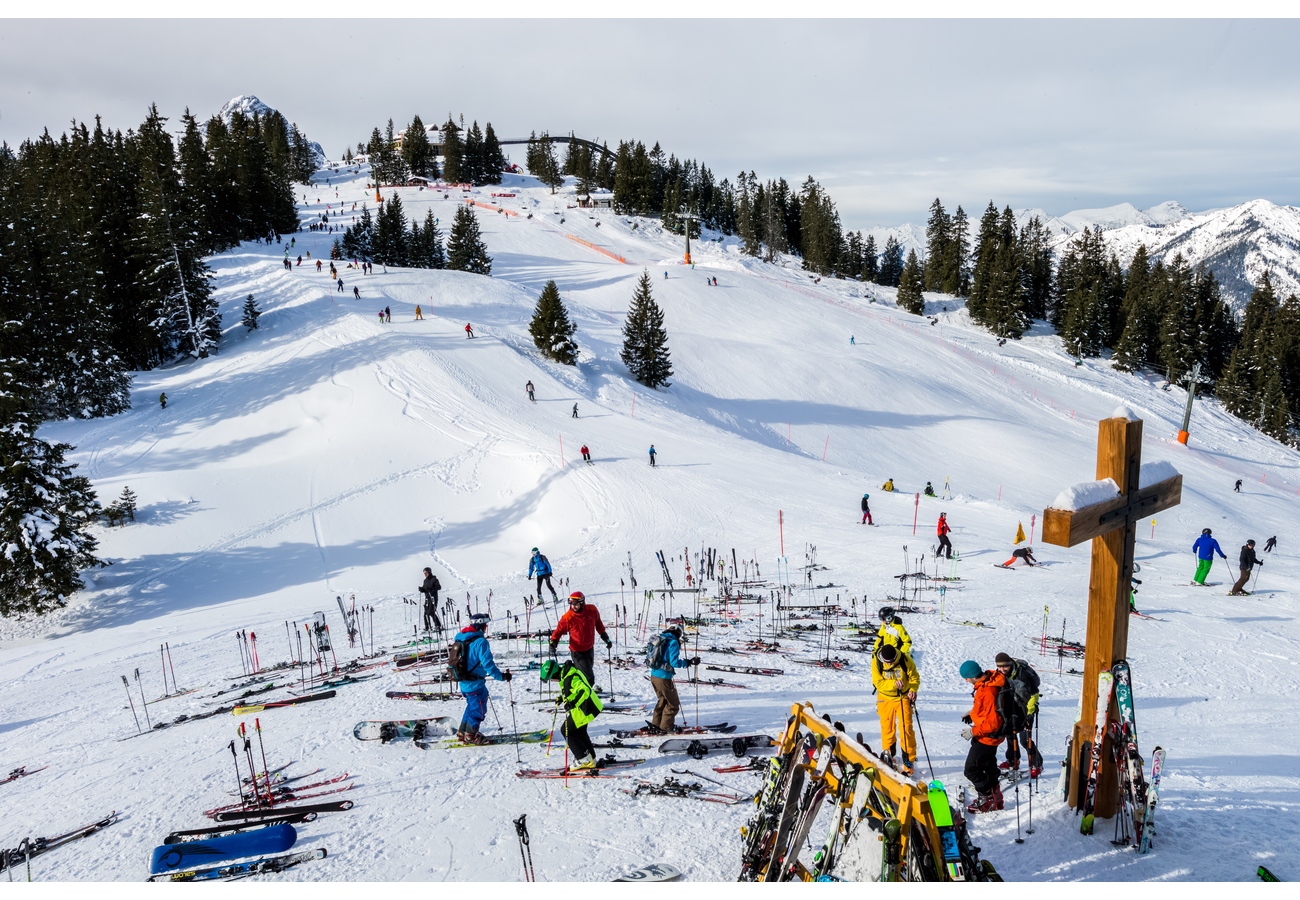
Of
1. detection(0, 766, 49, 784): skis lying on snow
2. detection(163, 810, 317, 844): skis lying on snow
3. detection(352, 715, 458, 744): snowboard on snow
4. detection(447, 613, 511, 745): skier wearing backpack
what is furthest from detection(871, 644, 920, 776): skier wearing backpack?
detection(0, 766, 49, 784): skis lying on snow

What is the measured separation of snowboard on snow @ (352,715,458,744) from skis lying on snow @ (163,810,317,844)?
1.81 m

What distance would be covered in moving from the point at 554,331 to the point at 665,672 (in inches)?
1395

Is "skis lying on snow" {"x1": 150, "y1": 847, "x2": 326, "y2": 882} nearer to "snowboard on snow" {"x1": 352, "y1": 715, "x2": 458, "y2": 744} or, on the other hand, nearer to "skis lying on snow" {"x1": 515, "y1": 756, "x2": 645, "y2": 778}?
"skis lying on snow" {"x1": 515, "y1": 756, "x2": 645, "y2": 778}

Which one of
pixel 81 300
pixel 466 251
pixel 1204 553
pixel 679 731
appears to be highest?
pixel 466 251

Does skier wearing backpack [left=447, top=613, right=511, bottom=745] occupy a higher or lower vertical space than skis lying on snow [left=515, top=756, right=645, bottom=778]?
higher

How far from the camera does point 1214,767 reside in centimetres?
682

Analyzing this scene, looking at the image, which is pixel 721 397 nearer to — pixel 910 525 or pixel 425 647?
pixel 910 525

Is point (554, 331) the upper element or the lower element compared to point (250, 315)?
lower

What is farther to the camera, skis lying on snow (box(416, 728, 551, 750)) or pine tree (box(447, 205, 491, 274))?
pine tree (box(447, 205, 491, 274))

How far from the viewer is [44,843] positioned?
6293 millimetres

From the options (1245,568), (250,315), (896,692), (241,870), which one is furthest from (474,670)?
(250,315)

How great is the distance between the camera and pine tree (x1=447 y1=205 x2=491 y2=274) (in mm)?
65250

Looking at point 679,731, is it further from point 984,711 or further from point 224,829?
point 224,829
